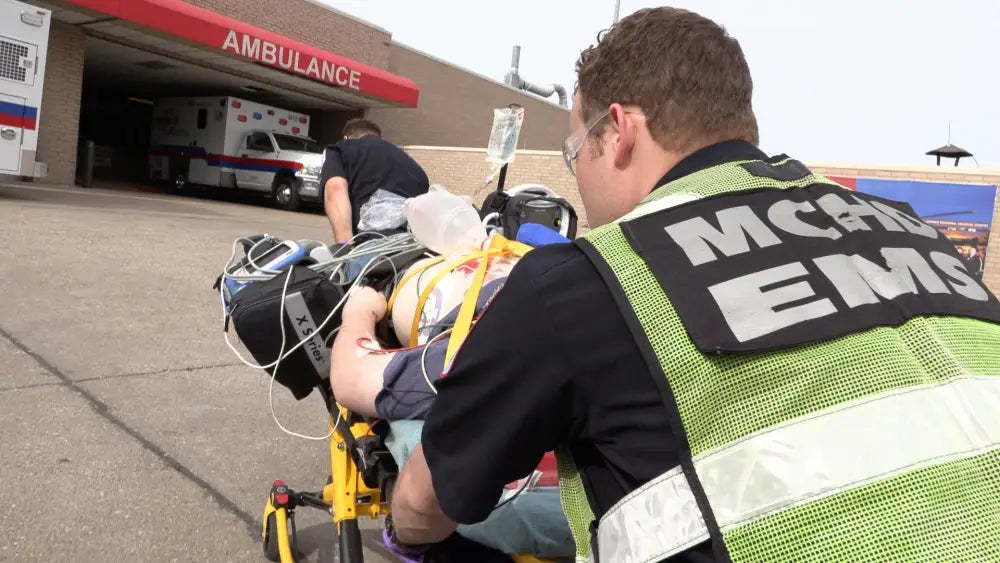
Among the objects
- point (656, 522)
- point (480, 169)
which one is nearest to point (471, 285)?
point (656, 522)

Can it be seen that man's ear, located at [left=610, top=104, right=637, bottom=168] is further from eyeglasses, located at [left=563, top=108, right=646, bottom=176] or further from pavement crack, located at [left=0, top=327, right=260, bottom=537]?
pavement crack, located at [left=0, top=327, right=260, bottom=537]

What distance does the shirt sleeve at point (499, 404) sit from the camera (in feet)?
3.75

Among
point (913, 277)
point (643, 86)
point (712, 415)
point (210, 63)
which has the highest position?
point (210, 63)

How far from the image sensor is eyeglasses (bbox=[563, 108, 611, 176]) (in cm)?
153

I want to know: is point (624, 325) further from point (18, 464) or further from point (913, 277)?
point (18, 464)

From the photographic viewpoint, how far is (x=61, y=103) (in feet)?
50.9

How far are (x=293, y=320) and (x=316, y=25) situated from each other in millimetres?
20034

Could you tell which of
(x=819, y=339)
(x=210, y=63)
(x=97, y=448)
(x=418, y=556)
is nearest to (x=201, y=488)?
(x=97, y=448)

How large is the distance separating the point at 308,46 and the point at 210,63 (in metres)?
2.52

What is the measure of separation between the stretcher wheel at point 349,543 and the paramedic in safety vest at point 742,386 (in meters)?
1.14

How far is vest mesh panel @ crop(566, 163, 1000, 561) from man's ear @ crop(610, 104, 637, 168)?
39 centimetres

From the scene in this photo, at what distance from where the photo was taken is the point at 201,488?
338cm

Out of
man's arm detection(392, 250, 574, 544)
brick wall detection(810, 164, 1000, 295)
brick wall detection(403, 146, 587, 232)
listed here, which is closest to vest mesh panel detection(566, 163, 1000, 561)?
man's arm detection(392, 250, 574, 544)

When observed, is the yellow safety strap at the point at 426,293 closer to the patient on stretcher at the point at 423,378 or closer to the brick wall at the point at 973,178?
the patient on stretcher at the point at 423,378
